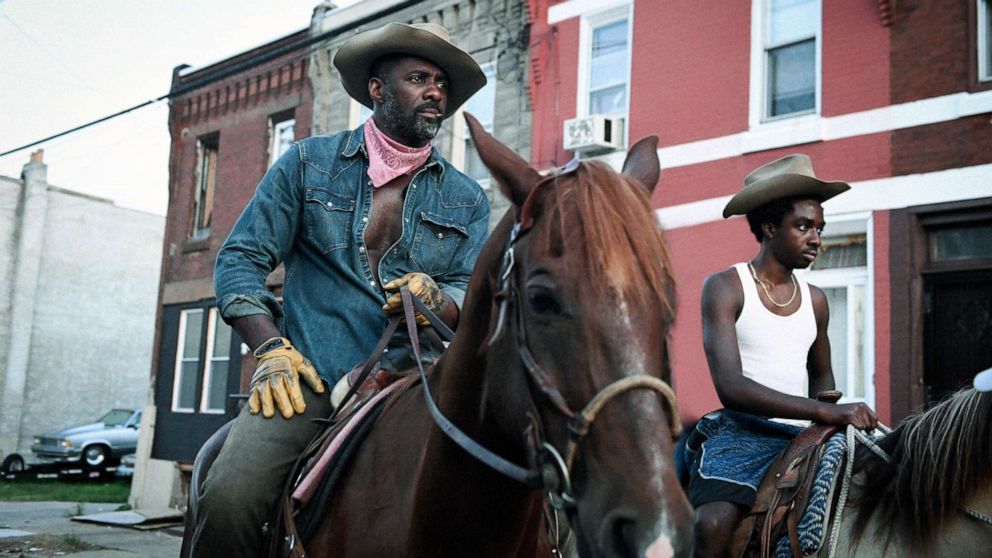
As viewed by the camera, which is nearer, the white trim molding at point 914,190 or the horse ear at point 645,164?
the horse ear at point 645,164

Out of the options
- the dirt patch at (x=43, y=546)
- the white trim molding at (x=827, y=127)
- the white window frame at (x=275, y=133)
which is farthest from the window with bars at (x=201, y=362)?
the white trim molding at (x=827, y=127)

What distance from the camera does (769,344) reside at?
155 inches

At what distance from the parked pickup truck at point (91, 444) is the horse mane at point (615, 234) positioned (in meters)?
23.3

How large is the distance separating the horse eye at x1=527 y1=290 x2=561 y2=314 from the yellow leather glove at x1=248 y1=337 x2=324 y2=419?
1.17 m

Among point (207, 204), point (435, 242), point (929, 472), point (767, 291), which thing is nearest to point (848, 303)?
point (767, 291)

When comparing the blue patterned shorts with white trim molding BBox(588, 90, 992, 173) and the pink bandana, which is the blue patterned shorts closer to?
the pink bandana

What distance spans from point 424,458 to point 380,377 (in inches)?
25.2

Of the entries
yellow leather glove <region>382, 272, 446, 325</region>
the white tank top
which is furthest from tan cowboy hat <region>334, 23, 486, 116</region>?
the white tank top

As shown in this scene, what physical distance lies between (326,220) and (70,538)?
31.7ft

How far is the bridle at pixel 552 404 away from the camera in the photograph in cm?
170

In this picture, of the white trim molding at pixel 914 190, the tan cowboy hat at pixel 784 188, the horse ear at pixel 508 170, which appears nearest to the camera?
the horse ear at pixel 508 170

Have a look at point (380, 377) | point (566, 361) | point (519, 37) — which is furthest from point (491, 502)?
point (519, 37)

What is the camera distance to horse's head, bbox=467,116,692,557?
164cm

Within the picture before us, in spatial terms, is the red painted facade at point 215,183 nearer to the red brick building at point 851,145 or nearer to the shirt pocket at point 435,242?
the red brick building at point 851,145
